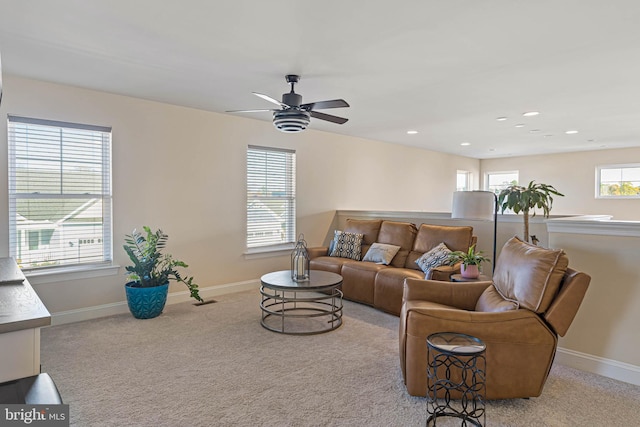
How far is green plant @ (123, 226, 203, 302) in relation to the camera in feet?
13.2

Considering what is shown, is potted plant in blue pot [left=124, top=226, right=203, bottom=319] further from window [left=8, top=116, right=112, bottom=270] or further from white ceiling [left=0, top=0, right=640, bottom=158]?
white ceiling [left=0, top=0, right=640, bottom=158]

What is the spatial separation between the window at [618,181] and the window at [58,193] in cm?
939

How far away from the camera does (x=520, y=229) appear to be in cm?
428

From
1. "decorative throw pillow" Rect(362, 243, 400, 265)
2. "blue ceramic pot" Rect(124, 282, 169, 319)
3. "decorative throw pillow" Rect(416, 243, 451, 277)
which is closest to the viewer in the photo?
"blue ceramic pot" Rect(124, 282, 169, 319)

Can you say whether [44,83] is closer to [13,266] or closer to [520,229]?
[13,266]

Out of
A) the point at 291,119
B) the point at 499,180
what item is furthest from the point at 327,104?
the point at 499,180

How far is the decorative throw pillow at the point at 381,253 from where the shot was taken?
4863 mm

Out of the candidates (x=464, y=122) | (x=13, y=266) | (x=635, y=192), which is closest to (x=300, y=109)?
(x=13, y=266)

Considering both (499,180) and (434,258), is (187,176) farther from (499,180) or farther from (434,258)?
(499,180)

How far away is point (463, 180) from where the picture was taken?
975 centimetres

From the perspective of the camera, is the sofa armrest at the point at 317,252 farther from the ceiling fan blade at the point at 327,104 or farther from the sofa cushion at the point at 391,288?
the ceiling fan blade at the point at 327,104

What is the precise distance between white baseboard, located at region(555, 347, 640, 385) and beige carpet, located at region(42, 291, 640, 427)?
0.23 feet

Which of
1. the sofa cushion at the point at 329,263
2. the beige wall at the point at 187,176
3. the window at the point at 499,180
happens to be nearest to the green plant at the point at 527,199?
the sofa cushion at the point at 329,263

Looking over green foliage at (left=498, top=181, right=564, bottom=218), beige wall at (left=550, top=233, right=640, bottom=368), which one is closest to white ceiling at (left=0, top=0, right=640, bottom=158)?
green foliage at (left=498, top=181, right=564, bottom=218)
